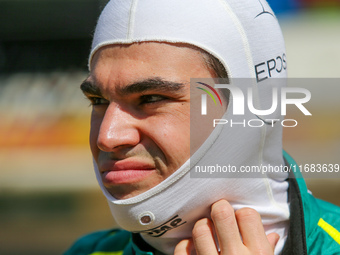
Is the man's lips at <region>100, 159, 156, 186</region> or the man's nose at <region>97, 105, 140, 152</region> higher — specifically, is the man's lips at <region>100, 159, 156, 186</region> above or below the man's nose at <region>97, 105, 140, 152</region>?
below

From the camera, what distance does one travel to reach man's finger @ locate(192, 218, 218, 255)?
201 cm

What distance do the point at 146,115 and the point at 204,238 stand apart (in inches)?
23.4

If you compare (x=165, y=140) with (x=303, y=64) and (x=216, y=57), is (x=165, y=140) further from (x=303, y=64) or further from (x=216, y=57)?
(x=303, y=64)

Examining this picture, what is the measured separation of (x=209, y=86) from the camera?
2.18 m

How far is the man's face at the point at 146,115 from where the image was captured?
2074 mm

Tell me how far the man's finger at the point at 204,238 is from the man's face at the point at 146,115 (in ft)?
0.88

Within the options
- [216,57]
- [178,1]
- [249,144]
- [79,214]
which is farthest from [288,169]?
[79,214]

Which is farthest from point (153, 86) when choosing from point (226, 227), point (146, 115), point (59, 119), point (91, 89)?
point (59, 119)

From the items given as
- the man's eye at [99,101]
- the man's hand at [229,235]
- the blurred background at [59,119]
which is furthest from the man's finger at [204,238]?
the blurred background at [59,119]

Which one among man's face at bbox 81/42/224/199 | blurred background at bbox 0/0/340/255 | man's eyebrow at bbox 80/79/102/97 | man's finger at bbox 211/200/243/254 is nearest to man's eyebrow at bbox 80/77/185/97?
man's face at bbox 81/42/224/199

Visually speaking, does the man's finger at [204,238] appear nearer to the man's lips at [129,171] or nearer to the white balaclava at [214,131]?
the white balaclava at [214,131]

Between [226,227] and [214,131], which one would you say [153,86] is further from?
[226,227]

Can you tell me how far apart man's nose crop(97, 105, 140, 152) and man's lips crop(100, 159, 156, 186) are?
79 mm

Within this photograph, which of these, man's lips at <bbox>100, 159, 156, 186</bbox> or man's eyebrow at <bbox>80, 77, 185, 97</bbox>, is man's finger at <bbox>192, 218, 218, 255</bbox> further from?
man's eyebrow at <bbox>80, 77, 185, 97</bbox>
